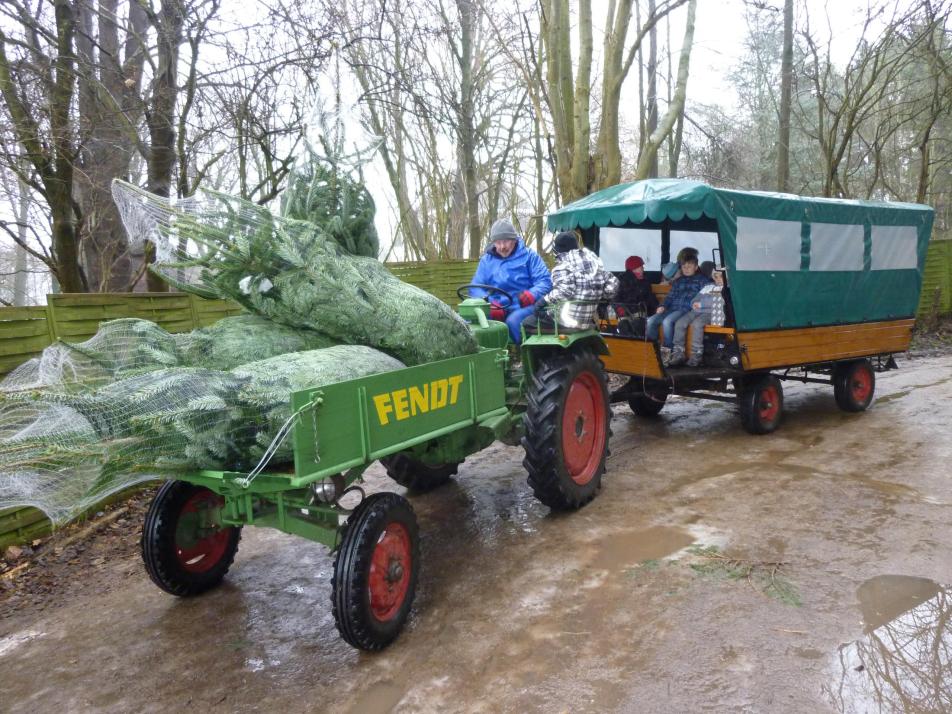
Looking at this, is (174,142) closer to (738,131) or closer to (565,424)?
(565,424)

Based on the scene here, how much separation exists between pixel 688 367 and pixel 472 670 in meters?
4.17

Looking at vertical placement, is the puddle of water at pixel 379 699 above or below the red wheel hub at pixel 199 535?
below

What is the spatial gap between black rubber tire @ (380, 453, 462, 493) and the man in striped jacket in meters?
1.51

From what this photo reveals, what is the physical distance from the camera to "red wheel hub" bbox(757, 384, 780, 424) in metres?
→ 6.54

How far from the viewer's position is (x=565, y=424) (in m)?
4.77

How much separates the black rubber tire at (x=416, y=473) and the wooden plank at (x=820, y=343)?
2917 millimetres

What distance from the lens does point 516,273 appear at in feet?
17.6

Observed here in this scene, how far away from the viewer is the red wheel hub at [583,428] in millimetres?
4812

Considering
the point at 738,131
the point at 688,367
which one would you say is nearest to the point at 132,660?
the point at 688,367

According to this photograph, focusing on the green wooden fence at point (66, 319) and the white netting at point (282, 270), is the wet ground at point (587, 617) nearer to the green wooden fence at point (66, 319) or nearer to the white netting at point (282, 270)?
the green wooden fence at point (66, 319)

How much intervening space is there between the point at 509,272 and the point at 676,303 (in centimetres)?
216

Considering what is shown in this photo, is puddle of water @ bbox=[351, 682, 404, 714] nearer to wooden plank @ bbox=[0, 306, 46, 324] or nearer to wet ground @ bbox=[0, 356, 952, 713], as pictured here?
wet ground @ bbox=[0, 356, 952, 713]

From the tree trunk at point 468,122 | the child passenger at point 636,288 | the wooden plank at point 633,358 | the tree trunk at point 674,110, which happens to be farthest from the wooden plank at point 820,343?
the tree trunk at point 468,122

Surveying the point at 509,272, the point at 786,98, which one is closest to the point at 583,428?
the point at 509,272
